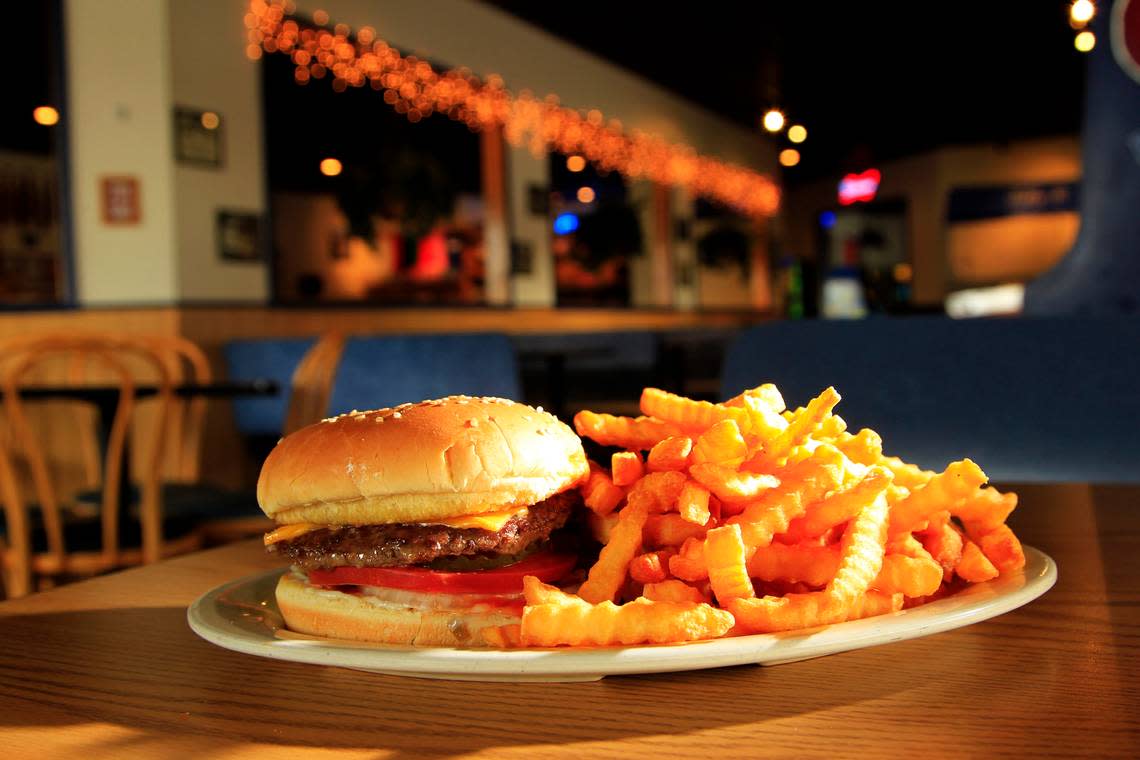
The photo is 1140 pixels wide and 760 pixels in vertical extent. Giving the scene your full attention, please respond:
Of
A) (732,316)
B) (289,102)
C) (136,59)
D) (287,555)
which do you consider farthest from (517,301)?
(287,555)

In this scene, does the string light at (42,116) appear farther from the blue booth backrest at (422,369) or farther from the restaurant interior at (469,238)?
the blue booth backrest at (422,369)

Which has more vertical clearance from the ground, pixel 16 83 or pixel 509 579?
pixel 16 83

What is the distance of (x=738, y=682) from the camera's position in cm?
68

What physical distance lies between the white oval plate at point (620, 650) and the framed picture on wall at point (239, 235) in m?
5.74

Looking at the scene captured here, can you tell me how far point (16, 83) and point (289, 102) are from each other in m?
1.72

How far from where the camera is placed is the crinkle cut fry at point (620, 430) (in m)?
0.91

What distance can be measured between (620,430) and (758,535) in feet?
0.75

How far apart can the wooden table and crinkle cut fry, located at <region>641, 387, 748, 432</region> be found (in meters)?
0.21

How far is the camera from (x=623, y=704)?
0.64 m

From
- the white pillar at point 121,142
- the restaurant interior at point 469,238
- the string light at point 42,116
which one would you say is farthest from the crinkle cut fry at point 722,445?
the string light at point 42,116

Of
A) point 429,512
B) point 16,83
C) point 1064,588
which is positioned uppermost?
point 16,83

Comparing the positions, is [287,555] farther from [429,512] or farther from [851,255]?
[851,255]

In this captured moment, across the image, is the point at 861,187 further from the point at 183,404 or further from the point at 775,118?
the point at 183,404

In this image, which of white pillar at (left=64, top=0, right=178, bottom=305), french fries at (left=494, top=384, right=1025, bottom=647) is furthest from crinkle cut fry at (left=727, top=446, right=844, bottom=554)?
white pillar at (left=64, top=0, right=178, bottom=305)
